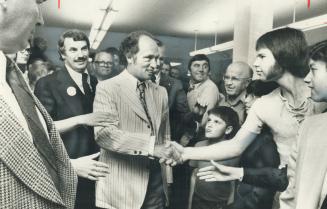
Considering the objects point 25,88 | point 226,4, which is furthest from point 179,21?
point 25,88

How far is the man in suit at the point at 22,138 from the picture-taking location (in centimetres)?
108

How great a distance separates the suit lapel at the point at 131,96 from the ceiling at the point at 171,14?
336mm

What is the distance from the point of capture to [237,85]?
241 cm

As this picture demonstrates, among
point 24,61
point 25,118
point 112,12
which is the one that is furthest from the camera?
point 112,12

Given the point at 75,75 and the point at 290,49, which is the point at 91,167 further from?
the point at 290,49

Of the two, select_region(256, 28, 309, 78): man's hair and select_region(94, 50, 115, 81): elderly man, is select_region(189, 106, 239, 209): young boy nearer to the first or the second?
select_region(256, 28, 309, 78): man's hair

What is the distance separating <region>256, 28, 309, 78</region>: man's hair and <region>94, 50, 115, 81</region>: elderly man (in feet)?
3.11

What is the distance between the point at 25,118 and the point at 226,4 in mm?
1665

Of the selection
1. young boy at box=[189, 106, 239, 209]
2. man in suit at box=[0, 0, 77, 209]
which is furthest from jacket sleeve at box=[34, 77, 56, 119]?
young boy at box=[189, 106, 239, 209]

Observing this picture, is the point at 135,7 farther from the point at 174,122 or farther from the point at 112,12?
the point at 174,122

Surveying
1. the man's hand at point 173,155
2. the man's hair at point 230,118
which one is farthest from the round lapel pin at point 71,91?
the man's hair at point 230,118

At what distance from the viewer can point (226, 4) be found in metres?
2.45

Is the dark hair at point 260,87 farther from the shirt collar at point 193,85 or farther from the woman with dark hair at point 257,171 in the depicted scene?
the shirt collar at point 193,85

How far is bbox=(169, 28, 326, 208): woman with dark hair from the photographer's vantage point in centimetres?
219
